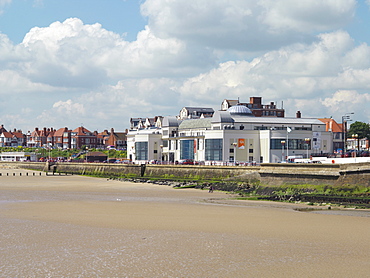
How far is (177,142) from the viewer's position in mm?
113688

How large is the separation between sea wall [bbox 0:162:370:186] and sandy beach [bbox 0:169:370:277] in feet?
28.6

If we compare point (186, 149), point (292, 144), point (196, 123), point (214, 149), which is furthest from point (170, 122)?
point (292, 144)

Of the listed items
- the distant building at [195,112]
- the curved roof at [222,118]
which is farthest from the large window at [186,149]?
the distant building at [195,112]

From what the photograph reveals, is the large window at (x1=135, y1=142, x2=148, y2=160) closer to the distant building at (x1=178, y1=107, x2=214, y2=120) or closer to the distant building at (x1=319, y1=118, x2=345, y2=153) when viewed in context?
the distant building at (x1=178, y1=107, x2=214, y2=120)

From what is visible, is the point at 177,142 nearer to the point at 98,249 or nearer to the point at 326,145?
the point at 326,145

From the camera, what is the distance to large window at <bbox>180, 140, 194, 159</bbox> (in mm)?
107188

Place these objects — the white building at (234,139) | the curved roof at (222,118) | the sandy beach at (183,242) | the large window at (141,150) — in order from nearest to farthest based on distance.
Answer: the sandy beach at (183,242), the white building at (234,139), the curved roof at (222,118), the large window at (141,150)

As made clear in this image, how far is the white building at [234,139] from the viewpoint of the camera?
95.6m

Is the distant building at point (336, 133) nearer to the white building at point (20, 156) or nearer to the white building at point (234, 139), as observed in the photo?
the white building at point (234, 139)

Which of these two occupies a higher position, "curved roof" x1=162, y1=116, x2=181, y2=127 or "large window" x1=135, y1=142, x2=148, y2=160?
"curved roof" x1=162, y1=116, x2=181, y2=127

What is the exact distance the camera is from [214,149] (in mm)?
98312

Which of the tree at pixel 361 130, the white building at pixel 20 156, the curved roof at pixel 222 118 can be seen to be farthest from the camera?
the white building at pixel 20 156

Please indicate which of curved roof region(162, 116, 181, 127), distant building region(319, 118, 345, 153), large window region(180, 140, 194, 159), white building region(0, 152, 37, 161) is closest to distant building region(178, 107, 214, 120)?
distant building region(319, 118, 345, 153)

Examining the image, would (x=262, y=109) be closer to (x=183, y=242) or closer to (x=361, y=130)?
(x=361, y=130)
